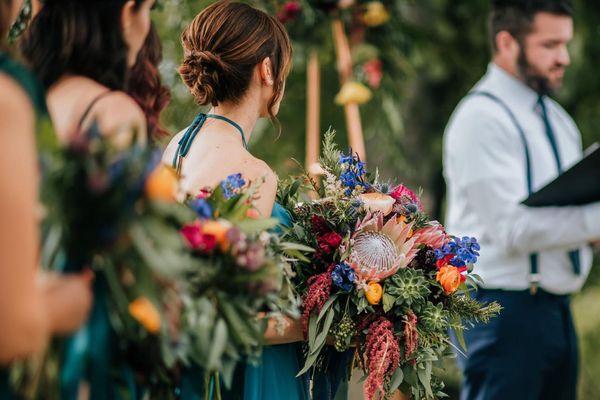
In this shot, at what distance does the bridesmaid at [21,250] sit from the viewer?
5.05 feet

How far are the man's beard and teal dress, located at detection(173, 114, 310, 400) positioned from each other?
184cm

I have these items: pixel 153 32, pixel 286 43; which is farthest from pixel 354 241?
pixel 153 32

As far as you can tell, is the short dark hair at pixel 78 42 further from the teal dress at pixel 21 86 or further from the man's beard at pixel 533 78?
Result: the man's beard at pixel 533 78

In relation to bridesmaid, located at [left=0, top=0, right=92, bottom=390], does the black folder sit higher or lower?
higher

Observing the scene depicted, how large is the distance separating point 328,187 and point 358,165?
129 mm

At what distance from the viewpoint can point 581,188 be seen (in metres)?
3.82

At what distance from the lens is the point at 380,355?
105 inches

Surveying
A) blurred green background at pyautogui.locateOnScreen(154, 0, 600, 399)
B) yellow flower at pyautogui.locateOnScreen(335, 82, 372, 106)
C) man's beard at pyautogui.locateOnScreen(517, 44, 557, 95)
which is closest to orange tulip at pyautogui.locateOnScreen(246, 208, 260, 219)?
man's beard at pyautogui.locateOnScreen(517, 44, 557, 95)

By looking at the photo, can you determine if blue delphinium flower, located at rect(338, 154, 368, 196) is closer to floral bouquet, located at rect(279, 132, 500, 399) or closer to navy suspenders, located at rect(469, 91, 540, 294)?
floral bouquet, located at rect(279, 132, 500, 399)

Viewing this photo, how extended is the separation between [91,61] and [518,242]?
235 cm

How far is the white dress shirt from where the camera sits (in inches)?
154

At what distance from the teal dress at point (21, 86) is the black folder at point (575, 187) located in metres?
2.38

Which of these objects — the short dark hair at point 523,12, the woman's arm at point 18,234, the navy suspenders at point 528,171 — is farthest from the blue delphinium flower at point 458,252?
the short dark hair at point 523,12

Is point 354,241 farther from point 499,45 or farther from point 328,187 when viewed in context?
point 499,45
